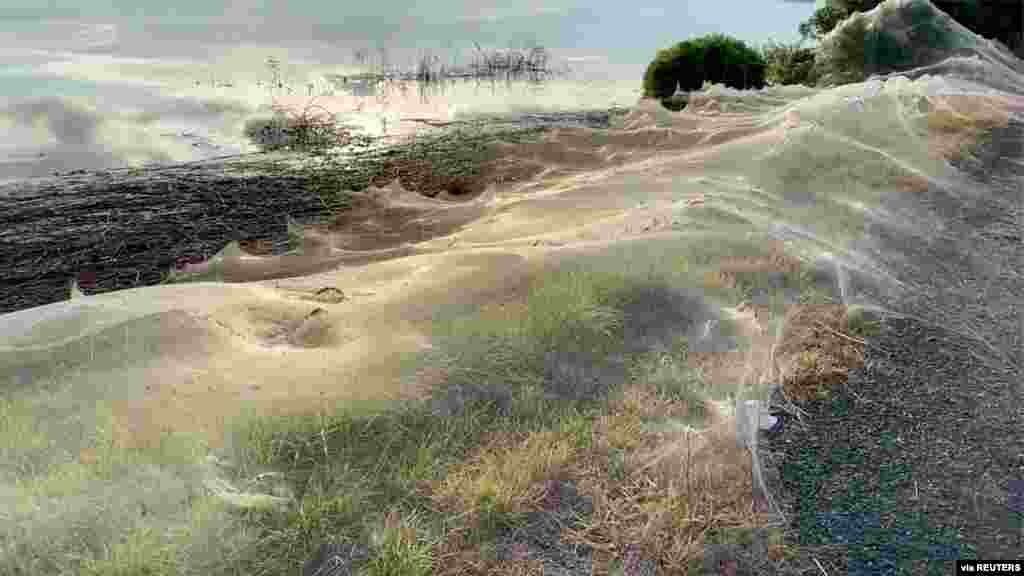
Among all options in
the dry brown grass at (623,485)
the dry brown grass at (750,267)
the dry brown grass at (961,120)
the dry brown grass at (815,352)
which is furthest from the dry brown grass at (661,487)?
the dry brown grass at (961,120)

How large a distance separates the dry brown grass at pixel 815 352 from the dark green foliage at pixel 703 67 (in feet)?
31.8

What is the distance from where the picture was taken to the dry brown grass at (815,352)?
4.62m

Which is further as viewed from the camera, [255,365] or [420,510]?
Result: [255,365]

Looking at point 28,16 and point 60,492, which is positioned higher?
point 28,16

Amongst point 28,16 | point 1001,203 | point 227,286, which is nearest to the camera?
point 227,286

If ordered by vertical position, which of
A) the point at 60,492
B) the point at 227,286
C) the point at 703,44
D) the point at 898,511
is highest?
the point at 703,44

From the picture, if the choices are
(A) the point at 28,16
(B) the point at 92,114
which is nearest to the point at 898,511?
(B) the point at 92,114

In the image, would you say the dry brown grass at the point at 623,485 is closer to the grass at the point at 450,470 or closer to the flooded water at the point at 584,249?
the grass at the point at 450,470

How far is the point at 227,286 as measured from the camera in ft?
15.1

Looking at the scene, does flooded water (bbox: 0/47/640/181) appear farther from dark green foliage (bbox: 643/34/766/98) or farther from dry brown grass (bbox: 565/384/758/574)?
dry brown grass (bbox: 565/384/758/574)

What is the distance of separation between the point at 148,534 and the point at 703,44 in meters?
13.2

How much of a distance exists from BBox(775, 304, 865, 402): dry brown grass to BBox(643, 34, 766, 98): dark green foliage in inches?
382

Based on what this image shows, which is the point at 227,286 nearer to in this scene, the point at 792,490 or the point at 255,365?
the point at 255,365

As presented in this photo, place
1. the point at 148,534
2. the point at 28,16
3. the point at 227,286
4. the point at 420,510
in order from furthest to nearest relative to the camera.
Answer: the point at 28,16 → the point at 227,286 → the point at 420,510 → the point at 148,534
